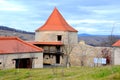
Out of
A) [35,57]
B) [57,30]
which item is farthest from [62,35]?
[35,57]

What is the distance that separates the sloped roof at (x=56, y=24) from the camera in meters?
49.7

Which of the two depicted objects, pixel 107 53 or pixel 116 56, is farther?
pixel 107 53

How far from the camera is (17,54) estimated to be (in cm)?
3566

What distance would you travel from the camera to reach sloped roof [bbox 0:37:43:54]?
35.1m

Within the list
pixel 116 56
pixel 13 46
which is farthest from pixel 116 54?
pixel 13 46

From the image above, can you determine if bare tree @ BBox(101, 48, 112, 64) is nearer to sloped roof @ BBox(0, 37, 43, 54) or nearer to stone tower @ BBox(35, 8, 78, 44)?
stone tower @ BBox(35, 8, 78, 44)

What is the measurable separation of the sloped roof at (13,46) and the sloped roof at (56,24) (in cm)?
1139

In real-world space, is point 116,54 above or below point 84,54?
below

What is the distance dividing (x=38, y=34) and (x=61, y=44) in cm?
438

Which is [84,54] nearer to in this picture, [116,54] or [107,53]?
[107,53]

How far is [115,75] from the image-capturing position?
47.1 ft

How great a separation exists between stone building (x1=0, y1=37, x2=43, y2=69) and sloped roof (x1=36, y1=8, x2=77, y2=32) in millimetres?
11269

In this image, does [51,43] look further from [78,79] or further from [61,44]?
[78,79]

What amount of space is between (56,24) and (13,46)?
603 inches
